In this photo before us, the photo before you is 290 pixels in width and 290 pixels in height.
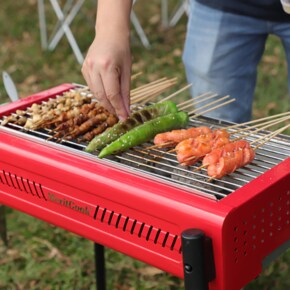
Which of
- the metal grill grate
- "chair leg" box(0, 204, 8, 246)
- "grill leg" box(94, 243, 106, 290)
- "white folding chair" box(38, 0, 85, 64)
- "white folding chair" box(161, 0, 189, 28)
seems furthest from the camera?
"white folding chair" box(161, 0, 189, 28)

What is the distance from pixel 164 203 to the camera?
1.81m

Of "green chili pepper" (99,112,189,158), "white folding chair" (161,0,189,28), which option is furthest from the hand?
"white folding chair" (161,0,189,28)

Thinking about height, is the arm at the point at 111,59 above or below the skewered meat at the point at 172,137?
above

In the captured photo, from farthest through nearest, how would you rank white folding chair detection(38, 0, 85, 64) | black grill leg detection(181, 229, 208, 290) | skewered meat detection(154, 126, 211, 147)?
1. white folding chair detection(38, 0, 85, 64)
2. skewered meat detection(154, 126, 211, 147)
3. black grill leg detection(181, 229, 208, 290)

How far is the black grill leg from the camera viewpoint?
5.51 ft

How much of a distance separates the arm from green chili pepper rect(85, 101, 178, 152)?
8 cm

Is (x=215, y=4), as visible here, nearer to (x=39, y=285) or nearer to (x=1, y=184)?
(x=1, y=184)

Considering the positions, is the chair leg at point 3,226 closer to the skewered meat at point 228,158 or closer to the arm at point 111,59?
the arm at point 111,59

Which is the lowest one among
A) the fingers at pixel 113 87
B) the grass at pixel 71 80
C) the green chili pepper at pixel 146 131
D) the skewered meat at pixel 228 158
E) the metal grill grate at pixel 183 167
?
the grass at pixel 71 80

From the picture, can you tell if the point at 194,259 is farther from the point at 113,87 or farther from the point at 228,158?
the point at 113,87

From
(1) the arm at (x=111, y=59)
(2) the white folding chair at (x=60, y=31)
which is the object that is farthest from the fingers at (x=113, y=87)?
(2) the white folding chair at (x=60, y=31)

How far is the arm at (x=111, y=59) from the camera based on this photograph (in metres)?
2.00

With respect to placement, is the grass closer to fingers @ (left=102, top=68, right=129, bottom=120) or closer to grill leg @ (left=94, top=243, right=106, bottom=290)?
grill leg @ (left=94, top=243, right=106, bottom=290)

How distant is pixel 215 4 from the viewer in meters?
2.76
